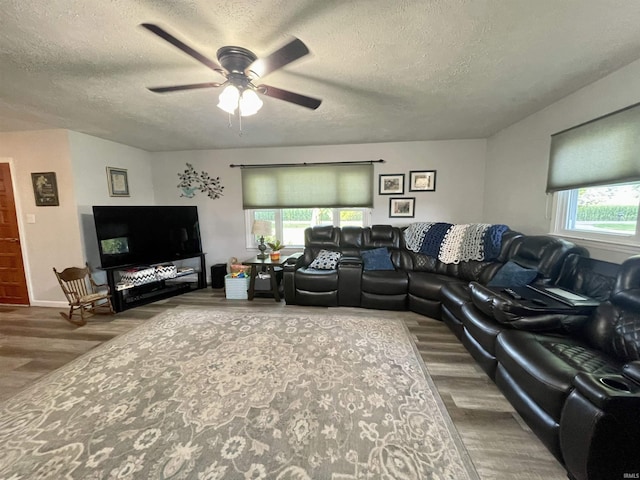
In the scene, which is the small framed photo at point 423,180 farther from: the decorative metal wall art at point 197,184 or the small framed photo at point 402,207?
the decorative metal wall art at point 197,184

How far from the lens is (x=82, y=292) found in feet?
11.4

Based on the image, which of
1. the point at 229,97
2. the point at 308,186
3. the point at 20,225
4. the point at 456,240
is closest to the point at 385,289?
the point at 456,240

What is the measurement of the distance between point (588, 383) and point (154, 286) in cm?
489

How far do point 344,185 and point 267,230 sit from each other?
5.04 ft

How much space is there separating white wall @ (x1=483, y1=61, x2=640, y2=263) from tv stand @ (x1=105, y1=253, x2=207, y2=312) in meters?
4.91

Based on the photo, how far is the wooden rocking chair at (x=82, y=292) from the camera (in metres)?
3.13

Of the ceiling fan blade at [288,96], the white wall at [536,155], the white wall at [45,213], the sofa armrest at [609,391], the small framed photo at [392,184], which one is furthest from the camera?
the small framed photo at [392,184]

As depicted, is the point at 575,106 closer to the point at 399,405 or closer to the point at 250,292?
the point at 399,405

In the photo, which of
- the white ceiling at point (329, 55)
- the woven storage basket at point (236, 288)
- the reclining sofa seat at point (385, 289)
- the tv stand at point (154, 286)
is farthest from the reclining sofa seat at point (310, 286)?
the white ceiling at point (329, 55)

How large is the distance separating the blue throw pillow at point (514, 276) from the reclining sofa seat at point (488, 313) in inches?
2.4

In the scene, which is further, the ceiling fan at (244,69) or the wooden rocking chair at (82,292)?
Answer: the wooden rocking chair at (82,292)

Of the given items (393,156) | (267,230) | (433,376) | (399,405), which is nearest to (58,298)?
(267,230)

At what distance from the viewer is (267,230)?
401 centimetres

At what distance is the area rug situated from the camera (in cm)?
135
